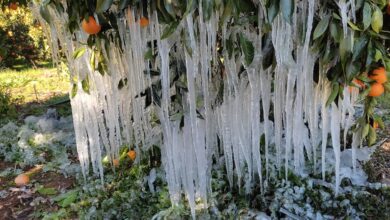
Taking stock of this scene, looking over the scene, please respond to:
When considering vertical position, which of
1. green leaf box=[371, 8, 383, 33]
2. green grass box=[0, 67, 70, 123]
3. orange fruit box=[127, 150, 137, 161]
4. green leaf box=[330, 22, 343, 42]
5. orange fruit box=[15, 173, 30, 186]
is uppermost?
green leaf box=[371, 8, 383, 33]

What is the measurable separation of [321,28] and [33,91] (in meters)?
5.56

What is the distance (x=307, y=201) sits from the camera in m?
2.46

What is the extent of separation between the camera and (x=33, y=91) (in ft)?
21.0

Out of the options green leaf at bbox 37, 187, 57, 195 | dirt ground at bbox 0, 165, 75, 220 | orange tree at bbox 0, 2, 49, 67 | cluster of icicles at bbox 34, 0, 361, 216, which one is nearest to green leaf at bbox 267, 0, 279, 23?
cluster of icicles at bbox 34, 0, 361, 216

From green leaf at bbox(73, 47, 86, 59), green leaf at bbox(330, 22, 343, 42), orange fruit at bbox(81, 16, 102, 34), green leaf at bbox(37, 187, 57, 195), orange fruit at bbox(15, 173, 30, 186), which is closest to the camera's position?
green leaf at bbox(330, 22, 343, 42)

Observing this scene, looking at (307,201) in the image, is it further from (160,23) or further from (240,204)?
(160,23)

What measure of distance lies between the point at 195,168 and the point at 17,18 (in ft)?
27.4

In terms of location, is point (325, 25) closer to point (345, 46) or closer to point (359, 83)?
point (345, 46)

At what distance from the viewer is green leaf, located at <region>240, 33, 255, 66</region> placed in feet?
5.94

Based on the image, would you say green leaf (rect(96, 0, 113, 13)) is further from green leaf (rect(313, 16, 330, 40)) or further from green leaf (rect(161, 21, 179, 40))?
green leaf (rect(313, 16, 330, 40))

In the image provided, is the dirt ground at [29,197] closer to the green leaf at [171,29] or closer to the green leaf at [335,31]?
the green leaf at [171,29]

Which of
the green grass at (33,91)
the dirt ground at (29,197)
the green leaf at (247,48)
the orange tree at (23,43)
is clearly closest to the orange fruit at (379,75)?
the green leaf at (247,48)

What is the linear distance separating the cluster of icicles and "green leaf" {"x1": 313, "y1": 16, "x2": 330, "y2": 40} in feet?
0.12

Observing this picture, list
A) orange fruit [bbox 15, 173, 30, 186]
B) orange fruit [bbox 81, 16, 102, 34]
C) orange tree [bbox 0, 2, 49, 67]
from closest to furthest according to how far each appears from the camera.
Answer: orange fruit [bbox 81, 16, 102, 34]
orange fruit [bbox 15, 173, 30, 186]
orange tree [bbox 0, 2, 49, 67]
